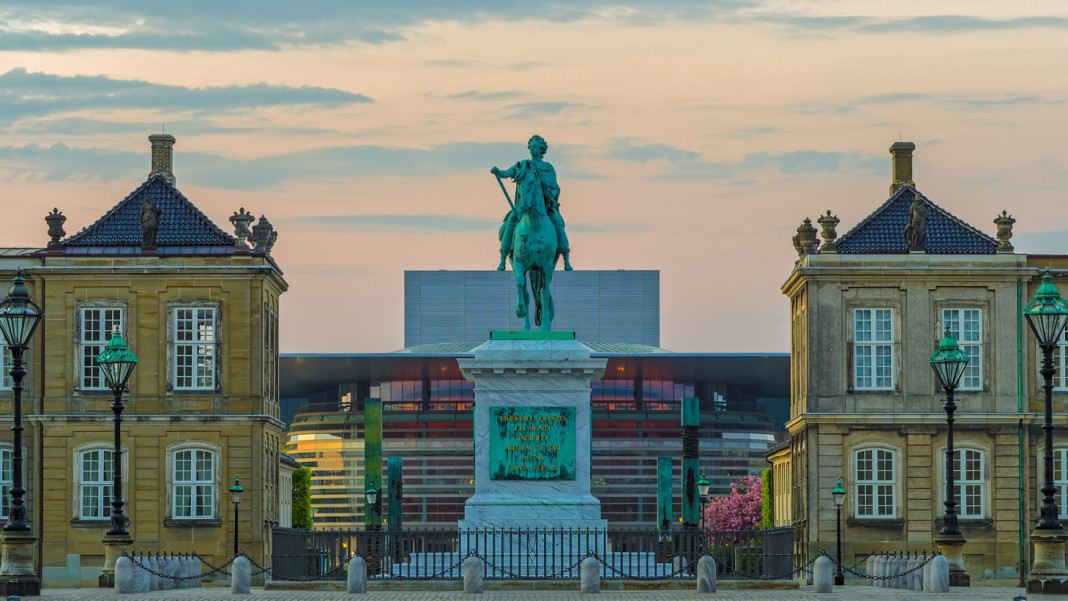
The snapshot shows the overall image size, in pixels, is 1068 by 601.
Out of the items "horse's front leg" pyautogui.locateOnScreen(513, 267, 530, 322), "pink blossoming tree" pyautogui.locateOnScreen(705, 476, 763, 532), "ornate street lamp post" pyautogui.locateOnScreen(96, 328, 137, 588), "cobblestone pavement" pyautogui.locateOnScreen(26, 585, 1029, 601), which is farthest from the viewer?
"pink blossoming tree" pyautogui.locateOnScreen(705, 476, 763, 532)

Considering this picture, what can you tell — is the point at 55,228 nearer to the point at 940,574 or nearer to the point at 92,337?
the point at 92,337

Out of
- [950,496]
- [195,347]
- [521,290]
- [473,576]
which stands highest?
[521,290]

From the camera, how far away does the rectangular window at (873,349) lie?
62.8 m

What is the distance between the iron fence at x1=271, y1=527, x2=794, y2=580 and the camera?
117ft

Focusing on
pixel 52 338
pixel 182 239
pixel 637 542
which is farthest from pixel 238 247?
pixel 637 542

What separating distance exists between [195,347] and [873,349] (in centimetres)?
2076

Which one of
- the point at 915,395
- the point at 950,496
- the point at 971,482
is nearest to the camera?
the point at 950,496

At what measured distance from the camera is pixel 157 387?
62.1 metres

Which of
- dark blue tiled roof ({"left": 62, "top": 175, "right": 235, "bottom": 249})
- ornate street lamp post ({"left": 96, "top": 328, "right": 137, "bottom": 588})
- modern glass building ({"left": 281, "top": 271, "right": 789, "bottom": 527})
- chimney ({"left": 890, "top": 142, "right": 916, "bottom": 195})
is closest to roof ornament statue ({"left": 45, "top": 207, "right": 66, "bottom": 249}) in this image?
dark blue tiled roof ({"left": 62, "top": 175, "right": 235, "bottom": 249})

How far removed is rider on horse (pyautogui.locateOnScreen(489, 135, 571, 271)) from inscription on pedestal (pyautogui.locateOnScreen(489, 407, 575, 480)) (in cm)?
277

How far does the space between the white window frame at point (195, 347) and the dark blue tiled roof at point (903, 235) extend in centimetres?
1929

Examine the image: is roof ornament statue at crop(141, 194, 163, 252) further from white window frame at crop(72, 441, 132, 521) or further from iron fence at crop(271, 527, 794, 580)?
iron fence at crop(271, 527, 794, 580)

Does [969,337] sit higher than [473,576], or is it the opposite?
[969,337]

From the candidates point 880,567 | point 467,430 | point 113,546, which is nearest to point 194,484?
point 113,546
